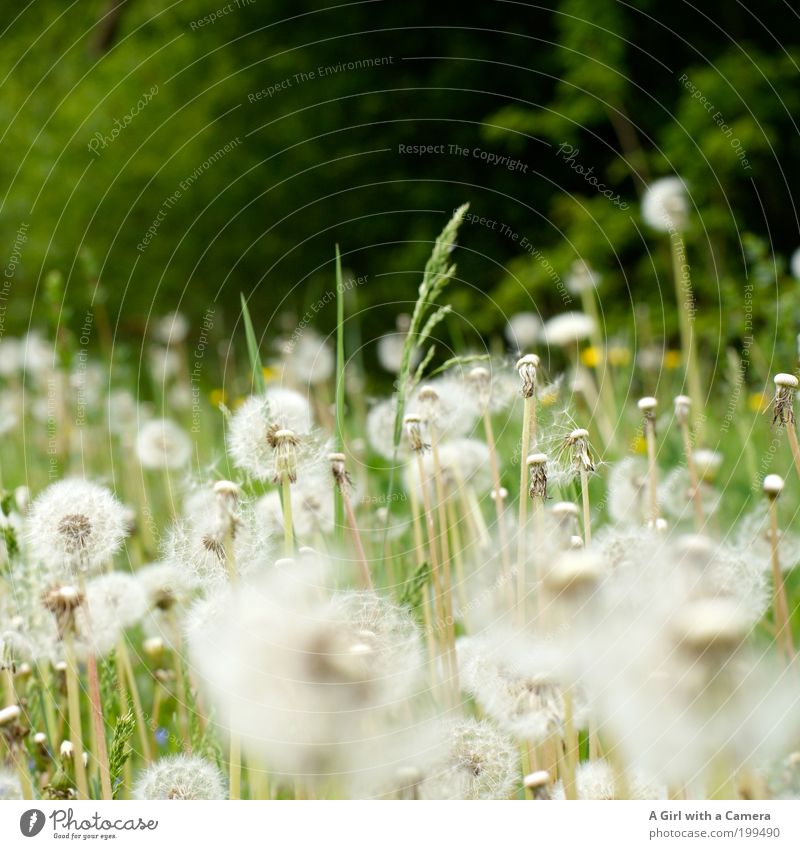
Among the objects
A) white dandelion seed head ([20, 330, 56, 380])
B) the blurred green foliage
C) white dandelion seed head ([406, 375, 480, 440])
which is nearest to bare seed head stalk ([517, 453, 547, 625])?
white dandelion seed head ([406, 375, 480, 440])

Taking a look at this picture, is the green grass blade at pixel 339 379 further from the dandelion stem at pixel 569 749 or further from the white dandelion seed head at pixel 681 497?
the white dandelion seed head at pixel 681 497

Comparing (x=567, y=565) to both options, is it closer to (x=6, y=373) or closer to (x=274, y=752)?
(x=274, y=752)

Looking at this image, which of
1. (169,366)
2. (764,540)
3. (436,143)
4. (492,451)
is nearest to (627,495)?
(764,540)

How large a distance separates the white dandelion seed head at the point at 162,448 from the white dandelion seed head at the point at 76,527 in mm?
595

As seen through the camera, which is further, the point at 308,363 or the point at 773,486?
the point at 308,363

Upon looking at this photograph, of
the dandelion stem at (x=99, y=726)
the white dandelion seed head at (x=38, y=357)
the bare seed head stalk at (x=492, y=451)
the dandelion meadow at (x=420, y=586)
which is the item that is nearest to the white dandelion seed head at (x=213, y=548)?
the dandelion meadow at (x=420, y=586)

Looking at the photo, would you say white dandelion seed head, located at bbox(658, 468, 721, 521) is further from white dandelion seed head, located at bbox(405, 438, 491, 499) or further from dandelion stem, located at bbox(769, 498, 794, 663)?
dandelion stem, located at bbox(769, 498, 794, 663)

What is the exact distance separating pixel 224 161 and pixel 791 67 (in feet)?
7.07

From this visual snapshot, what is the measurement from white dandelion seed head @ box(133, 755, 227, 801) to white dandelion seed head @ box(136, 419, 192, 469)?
2.22 ft

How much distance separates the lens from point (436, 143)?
3.48 metres

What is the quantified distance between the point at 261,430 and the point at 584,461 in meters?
0.33

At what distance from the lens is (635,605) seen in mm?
759

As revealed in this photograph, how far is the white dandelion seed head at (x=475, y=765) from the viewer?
0.82 metres

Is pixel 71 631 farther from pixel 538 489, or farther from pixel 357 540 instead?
pixel 538 489
